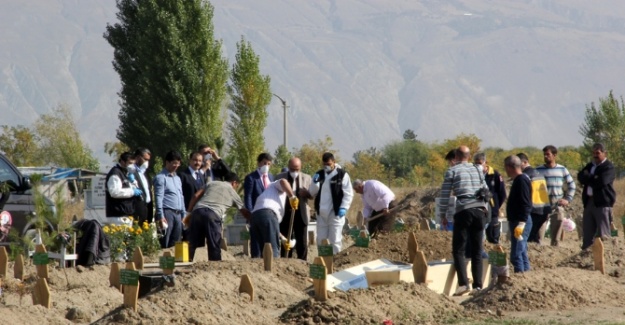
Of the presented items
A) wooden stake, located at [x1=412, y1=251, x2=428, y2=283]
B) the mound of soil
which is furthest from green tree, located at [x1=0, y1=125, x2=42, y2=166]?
the mound of soil

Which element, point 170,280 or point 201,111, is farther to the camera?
point 201,111

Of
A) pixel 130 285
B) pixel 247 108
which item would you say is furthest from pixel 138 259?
pixel 247 108

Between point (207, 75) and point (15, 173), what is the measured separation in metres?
14.1

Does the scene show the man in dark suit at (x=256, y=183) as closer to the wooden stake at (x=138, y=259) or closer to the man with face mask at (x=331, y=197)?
the man with face mask at (x=331, y=197)

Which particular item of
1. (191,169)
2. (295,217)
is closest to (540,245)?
(295,217)

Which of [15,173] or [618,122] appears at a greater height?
[618,122]

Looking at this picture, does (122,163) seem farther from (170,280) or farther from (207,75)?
(207,75)

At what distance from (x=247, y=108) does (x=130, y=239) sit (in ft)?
52.8

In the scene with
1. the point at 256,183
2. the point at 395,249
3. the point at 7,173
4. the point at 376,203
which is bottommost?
the point at 395,249

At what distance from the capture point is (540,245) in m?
16.2

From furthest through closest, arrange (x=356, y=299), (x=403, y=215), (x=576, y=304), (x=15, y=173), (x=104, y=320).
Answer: (x=403, y=215)
(x=15, y=173)
(x=576, y=304)
(x=356, y=299)
(x=104, y=320)

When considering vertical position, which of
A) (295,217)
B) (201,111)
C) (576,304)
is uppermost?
(201,111)

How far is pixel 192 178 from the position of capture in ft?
52.5

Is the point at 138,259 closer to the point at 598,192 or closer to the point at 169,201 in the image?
the point at 169,201
